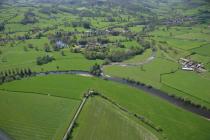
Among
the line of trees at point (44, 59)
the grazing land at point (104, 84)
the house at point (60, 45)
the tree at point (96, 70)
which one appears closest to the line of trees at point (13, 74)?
the grazing land at point (104, 84)

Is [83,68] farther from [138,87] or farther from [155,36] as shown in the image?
[155,36]

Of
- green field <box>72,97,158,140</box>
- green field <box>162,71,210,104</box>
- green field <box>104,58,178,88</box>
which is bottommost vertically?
green field <box>72,97,158,140</box>

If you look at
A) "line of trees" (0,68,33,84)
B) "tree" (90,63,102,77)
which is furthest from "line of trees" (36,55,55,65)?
"tree" (90,63,102,77)

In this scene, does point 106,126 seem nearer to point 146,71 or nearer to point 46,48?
point 146,71

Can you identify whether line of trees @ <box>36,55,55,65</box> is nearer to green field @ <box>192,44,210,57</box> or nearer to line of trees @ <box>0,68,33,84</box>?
line of trees @ <box>0,68,33,84</box>

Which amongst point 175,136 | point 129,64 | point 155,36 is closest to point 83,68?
point 129,64

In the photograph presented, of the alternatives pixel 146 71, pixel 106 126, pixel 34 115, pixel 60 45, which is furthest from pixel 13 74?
pixel 146 71
